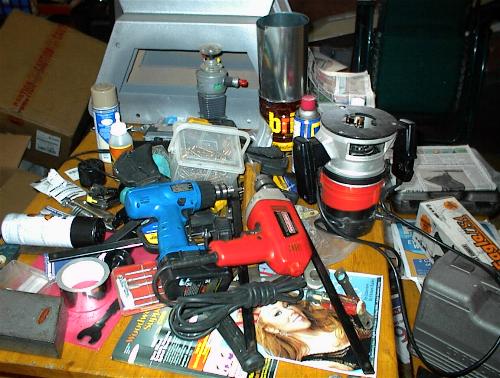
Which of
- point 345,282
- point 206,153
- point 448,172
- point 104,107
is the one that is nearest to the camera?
point 345,282

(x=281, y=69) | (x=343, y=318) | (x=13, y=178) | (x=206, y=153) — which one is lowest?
(x=13, y=178)

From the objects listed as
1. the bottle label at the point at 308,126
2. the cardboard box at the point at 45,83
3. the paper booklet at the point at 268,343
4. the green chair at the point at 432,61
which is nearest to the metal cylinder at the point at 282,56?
the bottle label at the point at 308,126

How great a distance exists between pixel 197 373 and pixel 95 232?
0.97 ft

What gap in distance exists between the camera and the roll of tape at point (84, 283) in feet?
2.24

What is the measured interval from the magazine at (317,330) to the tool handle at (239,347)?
0.02 metres

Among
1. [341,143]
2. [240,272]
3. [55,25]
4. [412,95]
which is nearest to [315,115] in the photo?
[341,143]

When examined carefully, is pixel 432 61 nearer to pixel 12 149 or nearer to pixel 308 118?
pixel 308 118

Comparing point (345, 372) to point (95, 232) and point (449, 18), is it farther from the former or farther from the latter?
point (449, 18)

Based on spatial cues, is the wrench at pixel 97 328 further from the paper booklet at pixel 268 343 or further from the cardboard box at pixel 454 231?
the cardboard box at pixel 454 231

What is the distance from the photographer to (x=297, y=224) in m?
0.74

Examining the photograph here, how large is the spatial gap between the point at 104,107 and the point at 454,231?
75 centimetres

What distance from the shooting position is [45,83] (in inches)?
61.7

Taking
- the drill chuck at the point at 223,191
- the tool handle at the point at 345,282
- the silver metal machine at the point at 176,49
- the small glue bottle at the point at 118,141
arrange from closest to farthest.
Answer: the tool handle at the point at 345,282 < the drill chuck at the point at 223,191 < the small glue bottle at the point at 118,141 < the silver metal machine at the point at 176,49

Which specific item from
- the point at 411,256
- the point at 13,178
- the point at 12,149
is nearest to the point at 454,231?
the point at 411,256
